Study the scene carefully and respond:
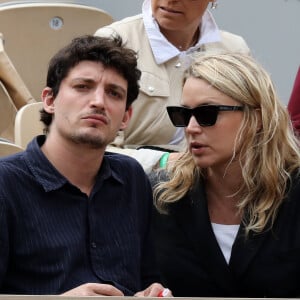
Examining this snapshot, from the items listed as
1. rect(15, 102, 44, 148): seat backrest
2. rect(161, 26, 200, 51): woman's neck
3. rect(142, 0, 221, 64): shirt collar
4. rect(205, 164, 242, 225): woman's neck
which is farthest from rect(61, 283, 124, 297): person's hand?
rect(161, 26, 200, 51): woman's neck

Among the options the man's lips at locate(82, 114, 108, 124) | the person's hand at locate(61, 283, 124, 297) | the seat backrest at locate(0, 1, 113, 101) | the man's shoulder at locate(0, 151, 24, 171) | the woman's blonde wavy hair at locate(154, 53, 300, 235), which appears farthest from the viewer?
the seat backrest at locate(0, 1, 113, 101)

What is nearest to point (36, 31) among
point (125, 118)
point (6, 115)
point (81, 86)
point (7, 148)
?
point (6, 115)

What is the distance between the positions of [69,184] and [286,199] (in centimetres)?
70

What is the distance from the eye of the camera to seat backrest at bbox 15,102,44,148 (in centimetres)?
398

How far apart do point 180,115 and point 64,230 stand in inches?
23.6

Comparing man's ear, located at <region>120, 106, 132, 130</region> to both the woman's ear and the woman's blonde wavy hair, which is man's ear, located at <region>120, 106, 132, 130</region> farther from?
the woman's ear

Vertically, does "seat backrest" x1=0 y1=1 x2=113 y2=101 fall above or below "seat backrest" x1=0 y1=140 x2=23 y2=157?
above

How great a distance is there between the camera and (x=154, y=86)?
4074 mm

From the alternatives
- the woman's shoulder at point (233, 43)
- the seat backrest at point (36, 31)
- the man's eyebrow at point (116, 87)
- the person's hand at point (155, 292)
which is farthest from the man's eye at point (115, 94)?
the seat backrest at point (36, 31)

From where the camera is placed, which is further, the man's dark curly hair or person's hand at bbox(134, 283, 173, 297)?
the man's dark curly hair

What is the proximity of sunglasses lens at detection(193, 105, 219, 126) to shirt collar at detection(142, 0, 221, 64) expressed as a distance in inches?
37.2

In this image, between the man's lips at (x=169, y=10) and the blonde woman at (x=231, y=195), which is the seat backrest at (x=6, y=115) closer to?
the man's lips at (x=169, y=10)

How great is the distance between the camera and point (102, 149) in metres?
3.04

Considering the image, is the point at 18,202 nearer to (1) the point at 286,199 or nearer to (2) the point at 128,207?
(2) the point at 128,207
